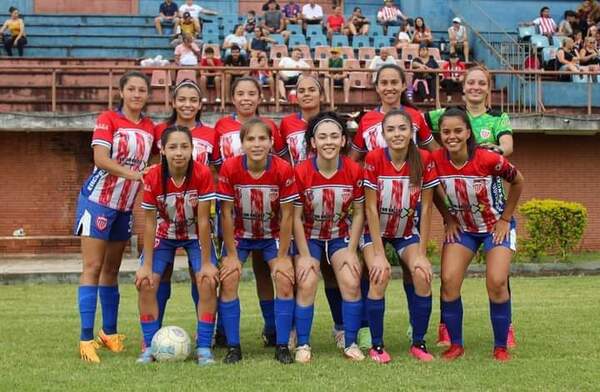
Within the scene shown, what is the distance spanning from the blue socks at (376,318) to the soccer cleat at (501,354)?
37.2 inches

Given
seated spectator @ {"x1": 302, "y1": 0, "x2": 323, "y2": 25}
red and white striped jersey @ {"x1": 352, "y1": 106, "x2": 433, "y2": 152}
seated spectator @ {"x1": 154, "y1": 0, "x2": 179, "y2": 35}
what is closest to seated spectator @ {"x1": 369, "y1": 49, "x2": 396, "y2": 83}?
seated spectator @ {"x1": 302, "y1": 0, "x2": 323, "y2": 25}

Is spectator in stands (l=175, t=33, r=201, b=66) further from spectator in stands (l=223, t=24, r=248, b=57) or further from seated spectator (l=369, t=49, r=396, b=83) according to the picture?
seated spectator (l=369, t=49, r=396, b=83)

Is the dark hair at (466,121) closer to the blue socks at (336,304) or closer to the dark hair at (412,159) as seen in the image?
the dark hair at (412,159)

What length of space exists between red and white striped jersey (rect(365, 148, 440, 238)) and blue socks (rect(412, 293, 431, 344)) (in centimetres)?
64

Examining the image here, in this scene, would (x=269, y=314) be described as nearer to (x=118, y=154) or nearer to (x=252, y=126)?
(x=252, y=126)

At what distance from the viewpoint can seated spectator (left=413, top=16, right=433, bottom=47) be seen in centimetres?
2426

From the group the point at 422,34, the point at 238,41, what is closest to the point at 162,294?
the point at 238,41

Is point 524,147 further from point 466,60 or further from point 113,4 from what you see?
point 113,4

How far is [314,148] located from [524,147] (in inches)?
583

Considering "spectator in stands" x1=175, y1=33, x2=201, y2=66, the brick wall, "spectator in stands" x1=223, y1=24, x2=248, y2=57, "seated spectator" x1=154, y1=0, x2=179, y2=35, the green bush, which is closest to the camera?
the green bush

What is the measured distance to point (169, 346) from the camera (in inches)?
317

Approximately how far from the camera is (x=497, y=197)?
841cm

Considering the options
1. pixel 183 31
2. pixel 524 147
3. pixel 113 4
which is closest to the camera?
pixel 524 147

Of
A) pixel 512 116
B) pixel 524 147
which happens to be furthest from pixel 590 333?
Result: pixel 524 147
